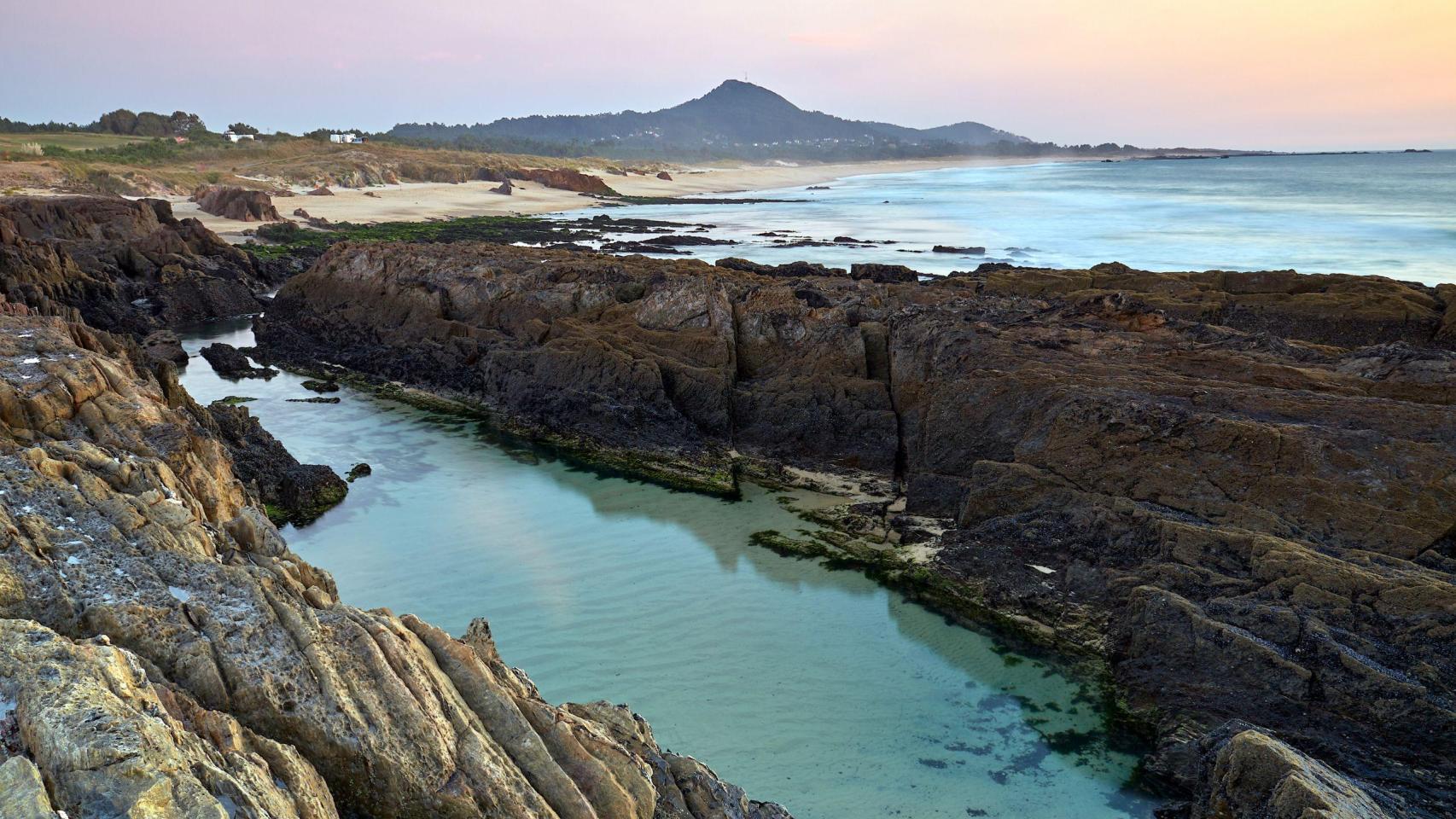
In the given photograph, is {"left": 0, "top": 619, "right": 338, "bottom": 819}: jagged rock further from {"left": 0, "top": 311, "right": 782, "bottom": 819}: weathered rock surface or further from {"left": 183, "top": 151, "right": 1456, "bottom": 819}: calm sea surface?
{"left": 183, "top": 151, "right": 1456, "bottom": 819}: calm sea surface

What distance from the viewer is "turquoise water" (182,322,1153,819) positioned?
313 inches

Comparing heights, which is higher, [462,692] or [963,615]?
[462,692]

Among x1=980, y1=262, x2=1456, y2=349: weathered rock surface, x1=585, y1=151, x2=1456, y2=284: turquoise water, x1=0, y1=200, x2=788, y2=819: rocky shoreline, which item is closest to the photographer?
x1=0, y1=200, x2=788, y2=819: rocky shoreline

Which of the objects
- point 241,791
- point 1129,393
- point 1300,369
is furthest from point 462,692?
point 1300,369

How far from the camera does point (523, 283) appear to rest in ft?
68.9

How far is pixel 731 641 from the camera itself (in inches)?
396

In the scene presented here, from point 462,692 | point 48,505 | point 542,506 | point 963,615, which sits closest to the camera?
point 462,692

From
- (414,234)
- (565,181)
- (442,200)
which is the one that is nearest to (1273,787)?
(414,234)

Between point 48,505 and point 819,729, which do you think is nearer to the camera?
point 48,505

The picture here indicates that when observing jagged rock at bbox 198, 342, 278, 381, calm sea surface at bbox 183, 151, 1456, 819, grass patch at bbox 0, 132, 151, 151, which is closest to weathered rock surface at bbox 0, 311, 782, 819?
calm sea surface at bbox 183, 151, 1456, 819

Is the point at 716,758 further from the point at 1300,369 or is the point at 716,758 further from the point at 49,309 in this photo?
the point at 49,309

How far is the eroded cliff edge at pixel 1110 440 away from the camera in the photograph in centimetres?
789

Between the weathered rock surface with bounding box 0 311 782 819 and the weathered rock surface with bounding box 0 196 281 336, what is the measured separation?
1481cm

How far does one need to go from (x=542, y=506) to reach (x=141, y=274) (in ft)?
73.9
